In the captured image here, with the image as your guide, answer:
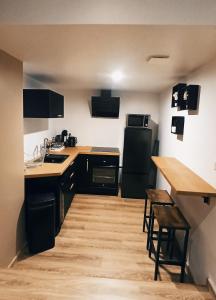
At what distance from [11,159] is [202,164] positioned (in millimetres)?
2015

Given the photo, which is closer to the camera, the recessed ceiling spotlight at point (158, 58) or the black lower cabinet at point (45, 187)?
the recessed ceiling spotlight at point (158, 58)

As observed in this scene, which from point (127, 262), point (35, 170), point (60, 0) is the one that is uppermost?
point (60, 0)

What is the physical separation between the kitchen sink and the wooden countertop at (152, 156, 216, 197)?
5.72 feet

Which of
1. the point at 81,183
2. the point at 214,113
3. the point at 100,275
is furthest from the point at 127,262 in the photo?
the point at 81,183

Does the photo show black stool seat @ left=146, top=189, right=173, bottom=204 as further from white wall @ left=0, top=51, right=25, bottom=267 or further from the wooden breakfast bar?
white wall @ left=0, top=51, right=25, bottom=267

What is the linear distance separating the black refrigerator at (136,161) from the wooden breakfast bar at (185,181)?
1.53m

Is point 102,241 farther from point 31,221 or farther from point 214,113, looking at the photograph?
point 214,113

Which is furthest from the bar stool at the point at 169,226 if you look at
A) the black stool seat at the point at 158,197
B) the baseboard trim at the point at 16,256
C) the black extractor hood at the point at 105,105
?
the black extractor hood at the point at 105,105

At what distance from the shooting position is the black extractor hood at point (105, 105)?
15.5 ft

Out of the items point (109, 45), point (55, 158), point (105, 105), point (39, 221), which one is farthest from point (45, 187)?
point (105, 105)

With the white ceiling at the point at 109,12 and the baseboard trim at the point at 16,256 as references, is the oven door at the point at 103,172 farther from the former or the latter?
the white ceiling at the point at 109,12

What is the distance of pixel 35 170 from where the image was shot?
9.62 ft

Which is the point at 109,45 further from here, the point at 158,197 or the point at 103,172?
the point at 103,172

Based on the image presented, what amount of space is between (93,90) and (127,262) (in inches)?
146
